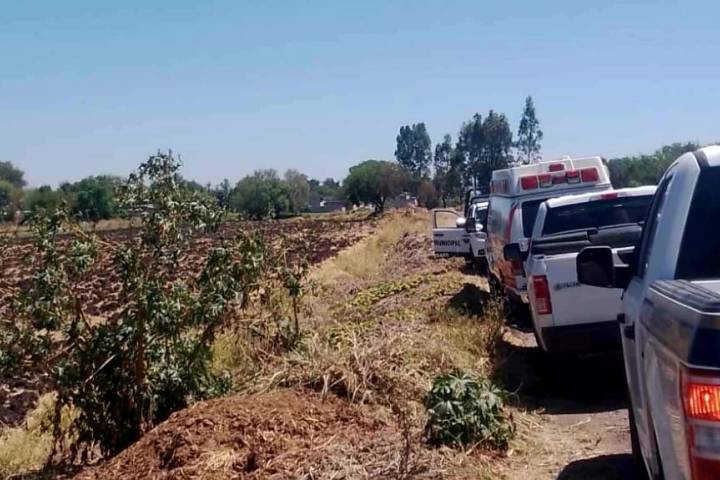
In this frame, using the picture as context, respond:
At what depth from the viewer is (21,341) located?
30.2 ft

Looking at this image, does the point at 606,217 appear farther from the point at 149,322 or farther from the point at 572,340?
the point at 149,322

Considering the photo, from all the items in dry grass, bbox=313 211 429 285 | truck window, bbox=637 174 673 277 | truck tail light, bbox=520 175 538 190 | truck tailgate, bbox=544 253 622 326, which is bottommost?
dry grass, bbox=313 211 429 285

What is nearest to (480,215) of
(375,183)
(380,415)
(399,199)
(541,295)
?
(541,295)

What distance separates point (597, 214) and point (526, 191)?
3.34 metres

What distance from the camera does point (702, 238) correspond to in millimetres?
4145

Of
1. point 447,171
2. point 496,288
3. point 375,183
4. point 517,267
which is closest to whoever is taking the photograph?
point 517,267

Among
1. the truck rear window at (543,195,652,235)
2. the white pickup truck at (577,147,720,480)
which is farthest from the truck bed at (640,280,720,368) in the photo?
the truck rear window at (543,195,652,235)

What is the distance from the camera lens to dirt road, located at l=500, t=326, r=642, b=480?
22.6 ft

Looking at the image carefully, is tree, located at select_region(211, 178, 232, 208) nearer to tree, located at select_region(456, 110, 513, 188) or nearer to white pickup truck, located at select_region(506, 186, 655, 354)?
white pickup truck, located at select_region(506, 186, 655, 354)

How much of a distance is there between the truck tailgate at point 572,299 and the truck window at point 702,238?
4599 millimetres

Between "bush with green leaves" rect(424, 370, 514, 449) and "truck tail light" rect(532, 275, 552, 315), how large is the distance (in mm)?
1608

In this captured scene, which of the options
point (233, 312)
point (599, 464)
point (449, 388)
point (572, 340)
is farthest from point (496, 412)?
point (233, 312)

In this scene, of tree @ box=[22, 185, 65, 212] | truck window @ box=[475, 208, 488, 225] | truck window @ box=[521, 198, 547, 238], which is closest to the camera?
tree @ box=[22, 185, 65, 212]

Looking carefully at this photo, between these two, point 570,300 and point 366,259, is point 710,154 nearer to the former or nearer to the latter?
point 570,300
